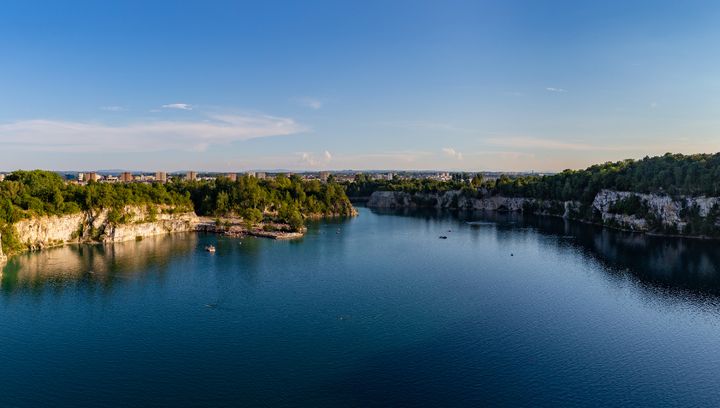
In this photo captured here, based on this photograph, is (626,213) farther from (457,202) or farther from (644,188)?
(457,202)

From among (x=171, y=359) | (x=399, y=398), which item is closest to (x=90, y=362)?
(x=171, y=359)

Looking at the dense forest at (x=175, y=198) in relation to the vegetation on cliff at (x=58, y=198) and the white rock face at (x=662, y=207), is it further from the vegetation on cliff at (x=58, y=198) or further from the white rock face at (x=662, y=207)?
the white rock face at (x=662, y=207)

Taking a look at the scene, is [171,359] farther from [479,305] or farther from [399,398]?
[479,305]

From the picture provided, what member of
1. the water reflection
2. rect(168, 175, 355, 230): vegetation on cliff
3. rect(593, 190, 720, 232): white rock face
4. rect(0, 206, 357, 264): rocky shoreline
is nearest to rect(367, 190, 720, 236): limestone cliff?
rect(593, 190, 720, 232): white rock face

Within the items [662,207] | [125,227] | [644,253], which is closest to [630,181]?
[662,207]

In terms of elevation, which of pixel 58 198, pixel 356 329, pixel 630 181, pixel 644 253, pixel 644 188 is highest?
pixel 630 181

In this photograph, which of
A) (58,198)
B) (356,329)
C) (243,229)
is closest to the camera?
(356,329)

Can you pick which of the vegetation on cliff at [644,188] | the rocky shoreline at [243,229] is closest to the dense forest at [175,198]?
the rocky shoreline at [243,229]

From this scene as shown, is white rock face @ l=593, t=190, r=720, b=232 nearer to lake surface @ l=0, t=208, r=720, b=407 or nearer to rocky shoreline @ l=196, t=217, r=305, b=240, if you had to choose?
lake surface @ l=0, t=208, r=720, b=407
